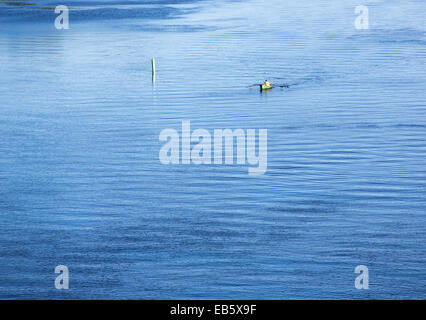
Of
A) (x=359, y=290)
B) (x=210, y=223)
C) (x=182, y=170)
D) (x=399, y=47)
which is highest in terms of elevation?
(x=399, y=47)

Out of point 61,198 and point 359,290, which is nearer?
point 359,290

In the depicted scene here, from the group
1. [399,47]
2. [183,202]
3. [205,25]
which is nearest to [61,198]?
[183,202]

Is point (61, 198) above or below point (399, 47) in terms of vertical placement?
below

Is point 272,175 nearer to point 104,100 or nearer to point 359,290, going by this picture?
point 359,290

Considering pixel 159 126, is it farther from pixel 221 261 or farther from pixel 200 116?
pixel 221 261
